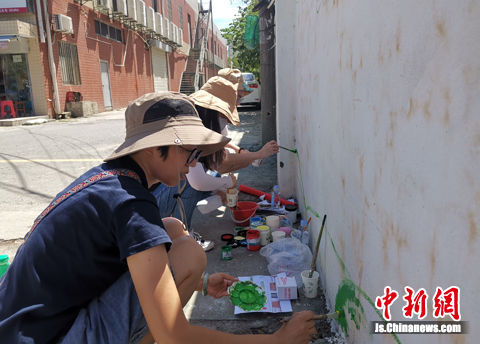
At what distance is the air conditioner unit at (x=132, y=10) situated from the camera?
61.1ft

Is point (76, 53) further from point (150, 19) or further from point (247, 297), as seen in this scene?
point (247, 297)

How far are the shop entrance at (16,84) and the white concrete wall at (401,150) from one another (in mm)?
14589

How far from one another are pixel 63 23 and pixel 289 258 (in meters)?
14.5

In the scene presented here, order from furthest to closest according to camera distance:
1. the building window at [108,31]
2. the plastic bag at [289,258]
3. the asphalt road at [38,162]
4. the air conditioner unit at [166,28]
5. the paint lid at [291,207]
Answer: the air conditioner unit at [166,28]
the building window at [108,31]
the asphalt road at [38,162]
the paint lid at [291,207]
the plastic bag at [289,258]

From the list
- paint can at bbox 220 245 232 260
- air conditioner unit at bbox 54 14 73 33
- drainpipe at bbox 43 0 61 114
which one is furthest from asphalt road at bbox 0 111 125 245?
air conditioner unit at bbox 54 14 73 33

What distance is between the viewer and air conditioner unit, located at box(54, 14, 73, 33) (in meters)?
13.6

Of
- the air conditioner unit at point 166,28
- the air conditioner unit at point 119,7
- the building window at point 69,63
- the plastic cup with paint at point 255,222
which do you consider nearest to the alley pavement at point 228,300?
the plastic cup with paint at point 255,222

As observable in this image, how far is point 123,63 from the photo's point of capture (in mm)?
19500

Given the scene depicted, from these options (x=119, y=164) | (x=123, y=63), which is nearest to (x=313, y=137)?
(x=119, y=164)

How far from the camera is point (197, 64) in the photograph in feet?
76.4

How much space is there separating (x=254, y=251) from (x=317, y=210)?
759 mm

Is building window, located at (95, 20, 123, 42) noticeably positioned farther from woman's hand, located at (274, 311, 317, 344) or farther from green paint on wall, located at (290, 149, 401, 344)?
woman's hand, located at (274, 311, 317, 344)

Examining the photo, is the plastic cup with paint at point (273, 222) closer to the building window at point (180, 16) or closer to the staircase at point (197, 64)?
the staircase at point (197, 64)

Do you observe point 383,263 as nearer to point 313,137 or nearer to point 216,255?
point 313,137
